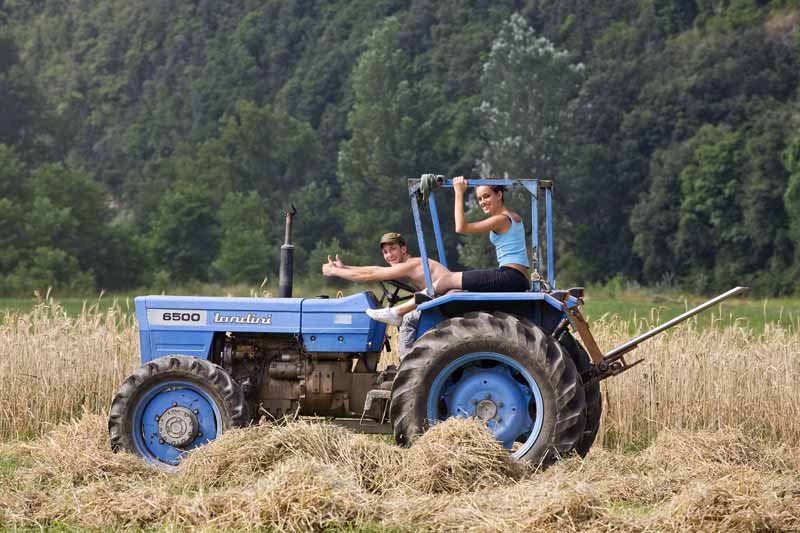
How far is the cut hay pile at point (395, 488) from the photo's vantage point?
6.00 m

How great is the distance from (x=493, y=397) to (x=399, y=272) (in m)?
1.00

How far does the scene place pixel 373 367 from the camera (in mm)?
8062

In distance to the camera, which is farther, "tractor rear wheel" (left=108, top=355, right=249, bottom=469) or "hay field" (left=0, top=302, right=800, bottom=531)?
"tractor rear wheel" (left=108, top=355, right=249, bottom=469)

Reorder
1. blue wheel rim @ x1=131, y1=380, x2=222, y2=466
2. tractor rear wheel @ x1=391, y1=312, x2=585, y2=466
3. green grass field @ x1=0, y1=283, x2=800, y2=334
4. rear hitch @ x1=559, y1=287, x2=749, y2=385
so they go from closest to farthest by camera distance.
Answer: tractor rear wheel @ x1=391, y1=312, x2=585, y2=466 < rear hitch @ x1=559, y1=287, x2=749, y2=385 < blue wheel rim @ x1=131, y1=380, x2=222, y2=466 < green grass field @ x1=0, y1=283, x2=800, y2=334

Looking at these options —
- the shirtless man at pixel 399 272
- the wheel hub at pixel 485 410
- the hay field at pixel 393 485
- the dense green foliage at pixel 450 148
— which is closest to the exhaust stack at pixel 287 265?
the shirtless man at pixel 399 272

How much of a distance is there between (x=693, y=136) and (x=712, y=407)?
44419mm

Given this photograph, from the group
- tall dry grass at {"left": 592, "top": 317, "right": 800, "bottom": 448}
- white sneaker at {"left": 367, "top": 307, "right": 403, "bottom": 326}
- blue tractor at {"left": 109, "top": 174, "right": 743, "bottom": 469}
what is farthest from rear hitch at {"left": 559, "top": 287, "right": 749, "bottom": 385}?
tall dry grass at {"left": 592, "top": 317, "right": 800, "bottom": 448}

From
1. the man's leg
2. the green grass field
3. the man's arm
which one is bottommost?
the green grass field

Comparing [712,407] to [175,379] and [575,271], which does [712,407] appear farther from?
[575,271]

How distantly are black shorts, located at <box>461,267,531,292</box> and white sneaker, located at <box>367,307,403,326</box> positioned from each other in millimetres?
451

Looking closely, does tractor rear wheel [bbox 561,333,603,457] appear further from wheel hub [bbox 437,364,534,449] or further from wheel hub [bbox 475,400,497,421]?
wheel hub [bbox 475,400,497,421]

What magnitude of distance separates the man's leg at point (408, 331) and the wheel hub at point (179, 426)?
52.9 inches

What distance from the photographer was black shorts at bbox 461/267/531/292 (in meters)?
7.54

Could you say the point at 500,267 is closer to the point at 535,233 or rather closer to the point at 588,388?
the point at 535,233
